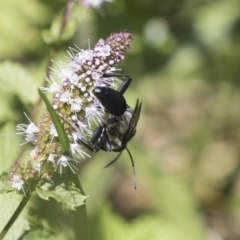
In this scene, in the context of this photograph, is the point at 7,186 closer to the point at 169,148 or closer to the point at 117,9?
the point at 117,9

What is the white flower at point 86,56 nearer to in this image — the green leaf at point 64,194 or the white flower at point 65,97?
the white flower at point 65,97

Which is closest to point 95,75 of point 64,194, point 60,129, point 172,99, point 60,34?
point 60,129

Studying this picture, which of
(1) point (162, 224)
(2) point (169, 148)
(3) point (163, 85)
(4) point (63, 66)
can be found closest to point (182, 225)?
(1) point (162, 224)

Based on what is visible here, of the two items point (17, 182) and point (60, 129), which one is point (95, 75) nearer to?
point (60, 129)

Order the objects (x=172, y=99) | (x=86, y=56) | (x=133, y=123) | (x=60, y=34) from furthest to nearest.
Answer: (x=172, y=99)
(x=60, y=34)
(x=133, y=123)
(x=86, y=56)

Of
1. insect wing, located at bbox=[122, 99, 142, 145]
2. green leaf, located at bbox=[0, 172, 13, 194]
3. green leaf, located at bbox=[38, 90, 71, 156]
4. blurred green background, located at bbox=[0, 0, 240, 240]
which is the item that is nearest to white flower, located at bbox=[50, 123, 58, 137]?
green leaf, located at bbox=[38, 90, 71, 156]
